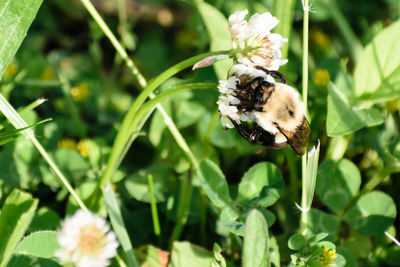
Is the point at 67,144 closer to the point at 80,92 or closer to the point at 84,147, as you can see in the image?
the point at 84,147

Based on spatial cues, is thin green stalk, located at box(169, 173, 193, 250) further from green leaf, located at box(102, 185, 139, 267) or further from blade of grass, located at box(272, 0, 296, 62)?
blade of grass, located at box(272, 0, 296, 62)

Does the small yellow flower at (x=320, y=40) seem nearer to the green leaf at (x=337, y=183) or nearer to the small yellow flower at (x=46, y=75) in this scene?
the green leaf at (x=337, y=183)

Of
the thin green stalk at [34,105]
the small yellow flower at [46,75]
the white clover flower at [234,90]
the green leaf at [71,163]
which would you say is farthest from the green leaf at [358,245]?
the small yellow flower at [46,75]

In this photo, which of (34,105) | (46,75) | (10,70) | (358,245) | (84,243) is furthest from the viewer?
(46,75)

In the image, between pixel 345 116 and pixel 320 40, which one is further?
pixel 320 40

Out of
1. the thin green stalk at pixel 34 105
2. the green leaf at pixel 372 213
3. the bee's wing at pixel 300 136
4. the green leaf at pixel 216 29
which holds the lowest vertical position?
the green leaf at pixel 372 213

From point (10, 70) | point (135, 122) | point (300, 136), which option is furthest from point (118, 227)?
point (10, 70)
